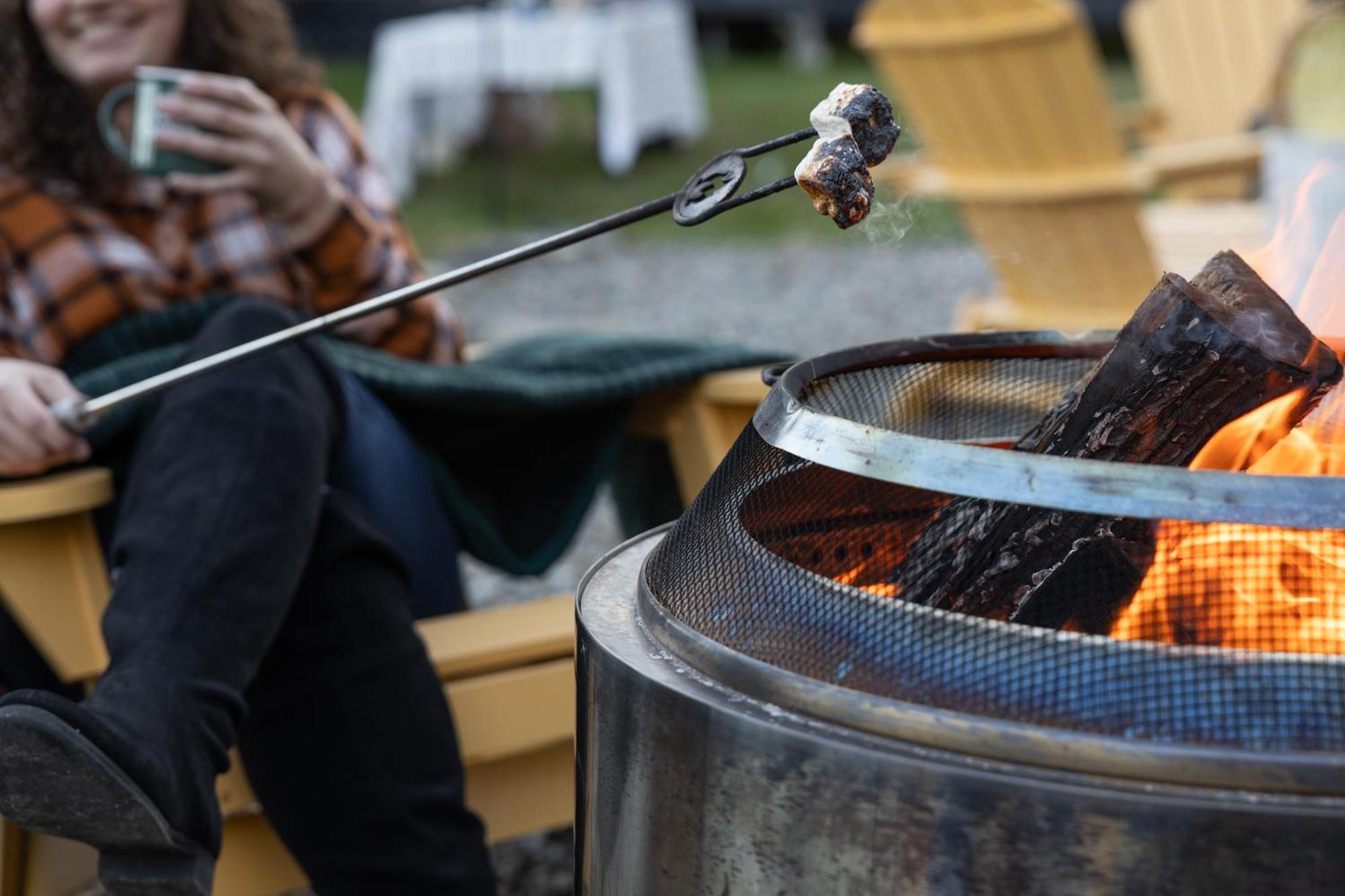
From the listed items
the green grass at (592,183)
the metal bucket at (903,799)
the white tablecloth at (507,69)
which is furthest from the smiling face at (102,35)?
the white tablecloth at (507,69)

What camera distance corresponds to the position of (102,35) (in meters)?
1.96

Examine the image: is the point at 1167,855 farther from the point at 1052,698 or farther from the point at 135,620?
the point at 135,620

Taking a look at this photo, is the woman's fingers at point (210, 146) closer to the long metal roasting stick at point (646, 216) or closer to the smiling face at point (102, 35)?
the smiling face at point (102, 35)

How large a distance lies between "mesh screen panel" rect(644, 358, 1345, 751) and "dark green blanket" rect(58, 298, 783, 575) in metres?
0.68

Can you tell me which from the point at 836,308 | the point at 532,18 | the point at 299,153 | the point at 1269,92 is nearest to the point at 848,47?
the point at 532,18

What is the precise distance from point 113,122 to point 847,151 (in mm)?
1116

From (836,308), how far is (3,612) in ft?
15.0

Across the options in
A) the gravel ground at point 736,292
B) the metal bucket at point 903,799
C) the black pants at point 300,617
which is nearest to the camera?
the metal bucket at point 903,799

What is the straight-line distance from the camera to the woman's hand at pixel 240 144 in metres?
1.79

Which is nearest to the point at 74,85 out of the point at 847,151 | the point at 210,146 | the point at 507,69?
the point at 210,146

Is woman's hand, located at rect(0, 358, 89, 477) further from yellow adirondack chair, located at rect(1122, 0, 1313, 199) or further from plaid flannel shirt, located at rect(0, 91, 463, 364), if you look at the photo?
yellow adirondack chair, located at rect(1122, 0, 1313, 199)

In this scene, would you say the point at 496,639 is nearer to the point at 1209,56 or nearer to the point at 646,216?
the point at 646,216

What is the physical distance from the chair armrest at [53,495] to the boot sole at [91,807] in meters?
0.43

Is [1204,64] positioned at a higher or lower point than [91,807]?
lower
